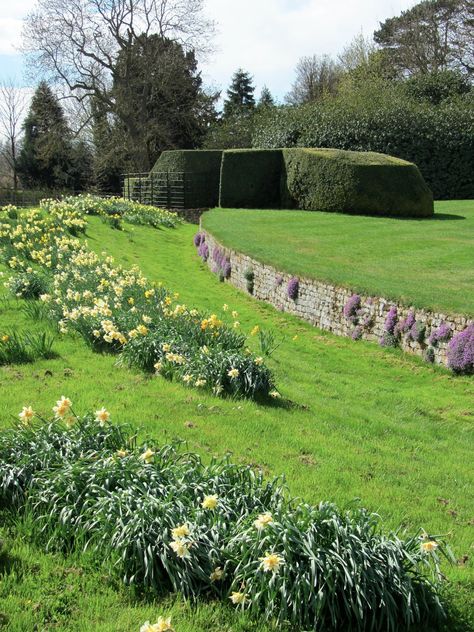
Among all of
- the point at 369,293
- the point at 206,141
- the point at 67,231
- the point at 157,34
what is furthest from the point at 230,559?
the point at 157,34

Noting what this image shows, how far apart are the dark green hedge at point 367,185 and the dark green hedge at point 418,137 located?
532 centimetres

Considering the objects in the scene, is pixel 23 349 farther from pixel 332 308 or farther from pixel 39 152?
pixel 39 152

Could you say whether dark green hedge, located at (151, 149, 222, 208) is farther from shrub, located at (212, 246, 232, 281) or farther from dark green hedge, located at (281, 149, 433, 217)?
shrub, located at (212, 246, 232, 281)

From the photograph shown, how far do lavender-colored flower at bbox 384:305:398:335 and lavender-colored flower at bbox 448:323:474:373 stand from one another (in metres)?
1.15

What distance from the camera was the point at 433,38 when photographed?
42.4 m

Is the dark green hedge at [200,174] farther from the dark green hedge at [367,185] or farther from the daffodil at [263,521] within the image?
the daffodil at [263,521]

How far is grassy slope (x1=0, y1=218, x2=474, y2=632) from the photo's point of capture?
3.00 meters

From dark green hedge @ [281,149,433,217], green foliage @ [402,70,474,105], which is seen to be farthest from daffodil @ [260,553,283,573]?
Result: green foliage @ [402,70,474,105]

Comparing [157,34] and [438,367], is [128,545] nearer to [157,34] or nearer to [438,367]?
[438,367]

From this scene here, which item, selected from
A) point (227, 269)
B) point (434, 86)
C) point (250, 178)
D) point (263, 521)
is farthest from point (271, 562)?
point (434, 86)

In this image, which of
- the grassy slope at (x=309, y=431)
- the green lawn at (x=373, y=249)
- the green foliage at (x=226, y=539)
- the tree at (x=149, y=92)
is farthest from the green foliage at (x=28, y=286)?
the tree at (x=149, y=92)

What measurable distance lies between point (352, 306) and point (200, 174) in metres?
18.2

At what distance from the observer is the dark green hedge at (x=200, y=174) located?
26703 mm

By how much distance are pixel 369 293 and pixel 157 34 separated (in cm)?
3352
